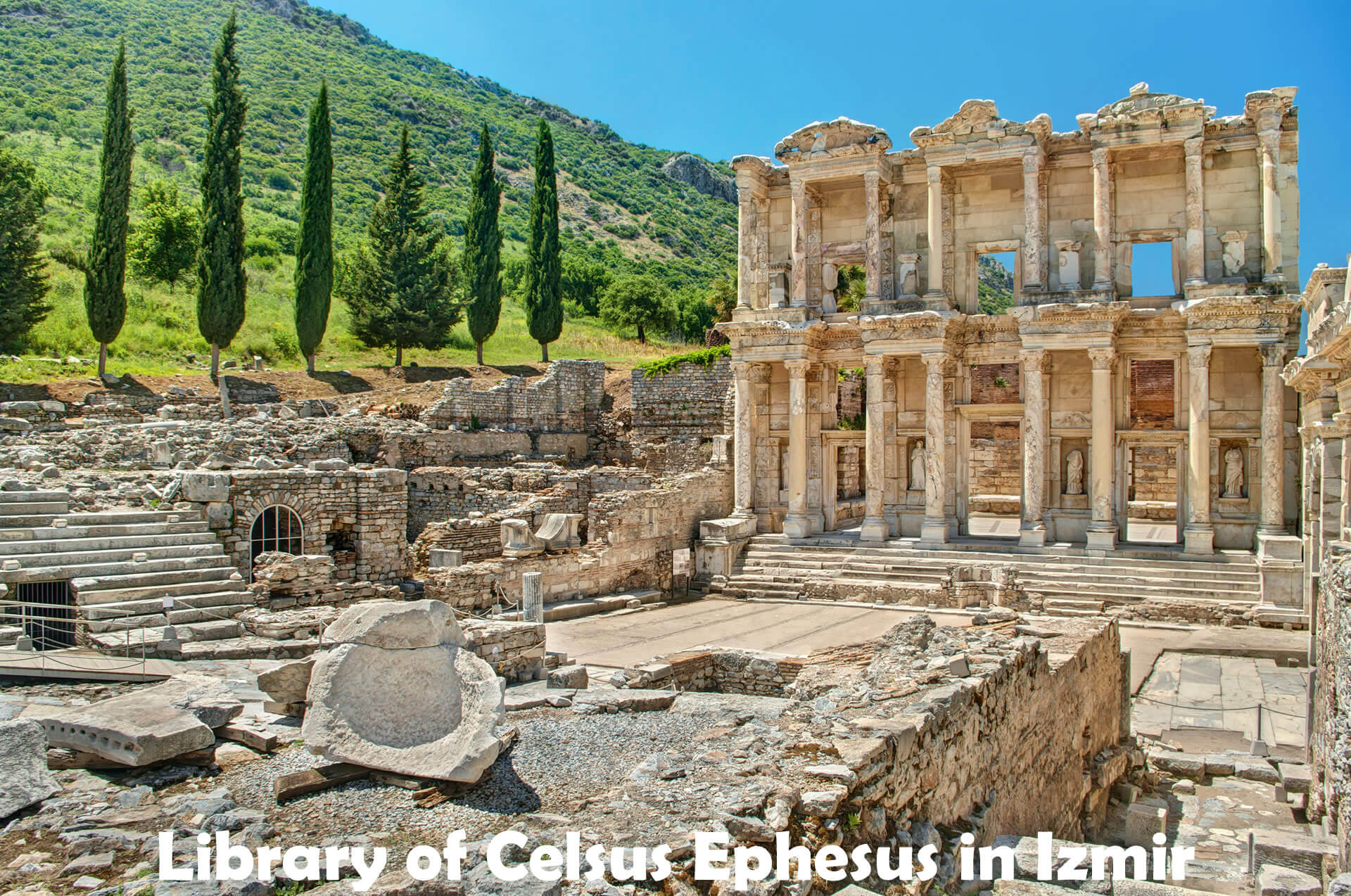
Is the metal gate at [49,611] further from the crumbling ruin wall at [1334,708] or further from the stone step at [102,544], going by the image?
the crumbling ruin wall at [1334,708]

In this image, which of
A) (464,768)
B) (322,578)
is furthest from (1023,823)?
(322,578)

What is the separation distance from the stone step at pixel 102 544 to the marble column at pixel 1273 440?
66.2 ft

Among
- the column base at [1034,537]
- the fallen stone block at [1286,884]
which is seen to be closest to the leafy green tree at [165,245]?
the column base at [1034,537]

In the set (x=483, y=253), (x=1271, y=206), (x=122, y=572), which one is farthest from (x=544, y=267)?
(x=122, y=572)

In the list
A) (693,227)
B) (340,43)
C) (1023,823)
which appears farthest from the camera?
(340,43)

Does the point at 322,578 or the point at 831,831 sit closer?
the point at 831,831

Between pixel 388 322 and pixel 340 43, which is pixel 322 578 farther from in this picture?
pixel 340 43

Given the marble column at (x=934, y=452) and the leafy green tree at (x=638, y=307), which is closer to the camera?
the marble column at (x=934, y=452)

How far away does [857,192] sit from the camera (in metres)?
25.7

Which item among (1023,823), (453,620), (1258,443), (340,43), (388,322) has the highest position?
(340,43)

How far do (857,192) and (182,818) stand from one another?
898 inches

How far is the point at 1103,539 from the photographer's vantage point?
69.7 feet

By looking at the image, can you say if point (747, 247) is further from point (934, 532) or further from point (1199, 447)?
point (1199, 447)

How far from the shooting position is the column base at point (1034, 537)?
21.9 m
